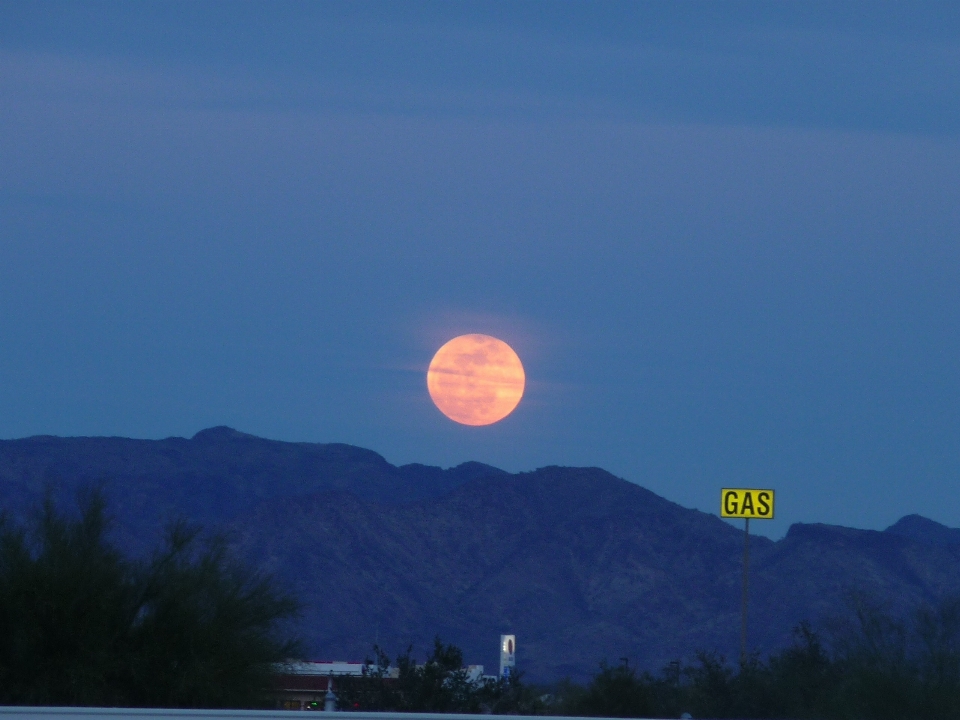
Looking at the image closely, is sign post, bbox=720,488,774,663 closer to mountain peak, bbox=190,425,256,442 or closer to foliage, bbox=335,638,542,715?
foliage, bbox=335,638,542,715

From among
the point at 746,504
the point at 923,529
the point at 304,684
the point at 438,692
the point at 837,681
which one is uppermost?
the point at 923,529

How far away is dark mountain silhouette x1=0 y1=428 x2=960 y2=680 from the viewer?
351 feet

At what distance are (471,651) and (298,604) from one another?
86194 millimetres

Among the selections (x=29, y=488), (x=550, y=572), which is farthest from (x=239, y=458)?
(x=550, y=572)

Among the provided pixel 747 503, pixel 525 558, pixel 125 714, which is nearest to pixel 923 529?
pixel 525 558

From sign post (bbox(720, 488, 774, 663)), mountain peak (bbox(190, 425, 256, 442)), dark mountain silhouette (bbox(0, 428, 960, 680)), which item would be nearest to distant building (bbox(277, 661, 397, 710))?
sign post (bbox(720, 488, 774, 663))

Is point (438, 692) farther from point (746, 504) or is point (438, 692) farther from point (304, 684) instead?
point (746, 504)

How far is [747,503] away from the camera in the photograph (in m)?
42.3

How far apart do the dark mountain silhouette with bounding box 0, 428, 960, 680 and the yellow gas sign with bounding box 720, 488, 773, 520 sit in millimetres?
55919

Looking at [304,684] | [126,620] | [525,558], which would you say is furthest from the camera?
[525,558]

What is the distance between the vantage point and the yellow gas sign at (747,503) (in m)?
41.9

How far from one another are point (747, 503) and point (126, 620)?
26.3m

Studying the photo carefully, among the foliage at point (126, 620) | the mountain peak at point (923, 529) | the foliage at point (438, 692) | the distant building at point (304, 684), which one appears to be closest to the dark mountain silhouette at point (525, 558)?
the mountain peak at point (923, 529)

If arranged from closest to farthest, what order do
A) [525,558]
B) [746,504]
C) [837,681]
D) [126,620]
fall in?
[126,620], [837,681], [746,504], [525,558]
